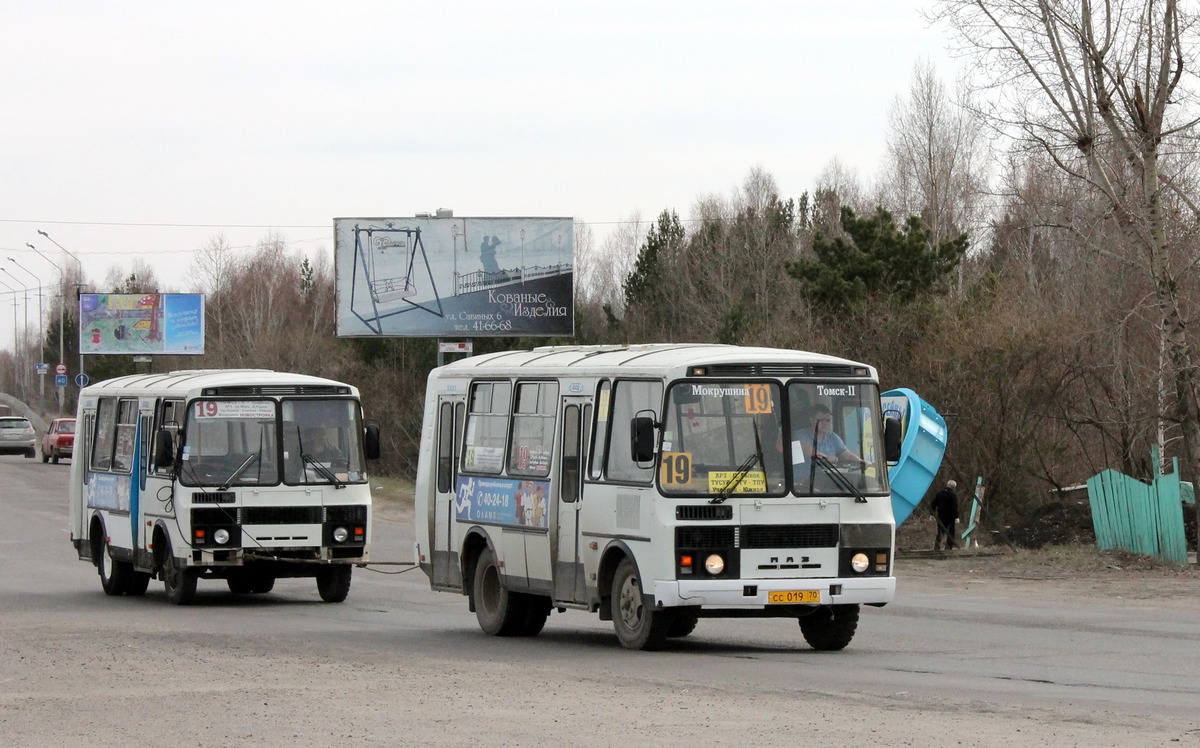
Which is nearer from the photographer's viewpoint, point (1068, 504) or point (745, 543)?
point (745, 543)

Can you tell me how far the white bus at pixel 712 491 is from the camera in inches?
553

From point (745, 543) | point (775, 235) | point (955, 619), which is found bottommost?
point (955, 619)

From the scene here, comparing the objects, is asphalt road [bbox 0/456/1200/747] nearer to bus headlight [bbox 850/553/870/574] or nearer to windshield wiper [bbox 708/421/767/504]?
bus headlight [bbox 850/553/870/574]

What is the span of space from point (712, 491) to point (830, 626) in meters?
1.85

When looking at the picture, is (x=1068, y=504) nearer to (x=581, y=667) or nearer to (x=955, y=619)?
(x=955, y=619)

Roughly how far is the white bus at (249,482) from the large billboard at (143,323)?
187 ft

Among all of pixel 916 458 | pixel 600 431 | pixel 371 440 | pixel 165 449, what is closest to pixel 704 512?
pixel 600 431

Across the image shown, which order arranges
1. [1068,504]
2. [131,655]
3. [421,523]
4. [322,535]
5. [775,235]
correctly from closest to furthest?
[131,655], [421,523], [322,535], [1068,504], [775,235]

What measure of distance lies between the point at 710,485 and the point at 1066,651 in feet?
Answer: 11.2

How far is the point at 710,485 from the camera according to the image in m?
14.1

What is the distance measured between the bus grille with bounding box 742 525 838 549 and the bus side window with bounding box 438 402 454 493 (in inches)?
176

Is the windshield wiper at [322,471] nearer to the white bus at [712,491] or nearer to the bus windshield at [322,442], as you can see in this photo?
the bus windshield at [322,442]

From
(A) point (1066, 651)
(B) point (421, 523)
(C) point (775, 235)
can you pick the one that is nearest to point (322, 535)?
(B) point (421, 523)

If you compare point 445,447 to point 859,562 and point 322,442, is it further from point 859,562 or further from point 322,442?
point 859,562
